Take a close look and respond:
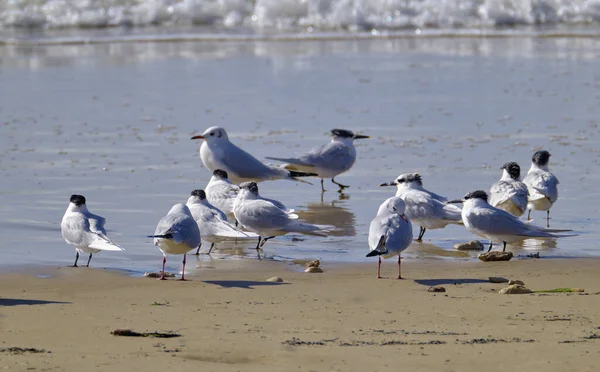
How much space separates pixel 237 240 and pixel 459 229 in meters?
1.87

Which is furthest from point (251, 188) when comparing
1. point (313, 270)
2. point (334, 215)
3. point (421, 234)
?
point (313, 270)

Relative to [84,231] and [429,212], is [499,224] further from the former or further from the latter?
[84,231]

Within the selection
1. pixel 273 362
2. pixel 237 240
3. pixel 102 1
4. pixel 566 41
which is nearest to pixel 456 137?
pixel 237 240

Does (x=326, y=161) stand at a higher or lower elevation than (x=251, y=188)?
lower

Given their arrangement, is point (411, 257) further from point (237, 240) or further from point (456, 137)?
point (456, 137)

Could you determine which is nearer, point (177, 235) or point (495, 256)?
point (177, 235)

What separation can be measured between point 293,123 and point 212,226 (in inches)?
235

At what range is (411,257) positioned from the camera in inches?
318

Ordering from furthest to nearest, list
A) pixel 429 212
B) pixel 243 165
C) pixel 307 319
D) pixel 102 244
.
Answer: pixel 243 165 → pixel 429 212 → pixel 102 244 → pixel 307 319

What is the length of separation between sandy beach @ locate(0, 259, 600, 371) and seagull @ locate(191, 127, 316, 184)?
3.17 m

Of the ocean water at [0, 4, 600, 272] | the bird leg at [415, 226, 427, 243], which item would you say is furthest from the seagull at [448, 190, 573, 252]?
the bird leg at [415, 226, 427, 243]

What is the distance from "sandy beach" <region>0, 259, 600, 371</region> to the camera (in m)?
5.04

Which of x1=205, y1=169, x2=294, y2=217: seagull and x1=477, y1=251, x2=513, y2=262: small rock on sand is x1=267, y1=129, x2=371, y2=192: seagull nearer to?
x1=205, y1=169, x2=294, y2=217: seagull

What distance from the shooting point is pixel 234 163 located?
11.0 metres
